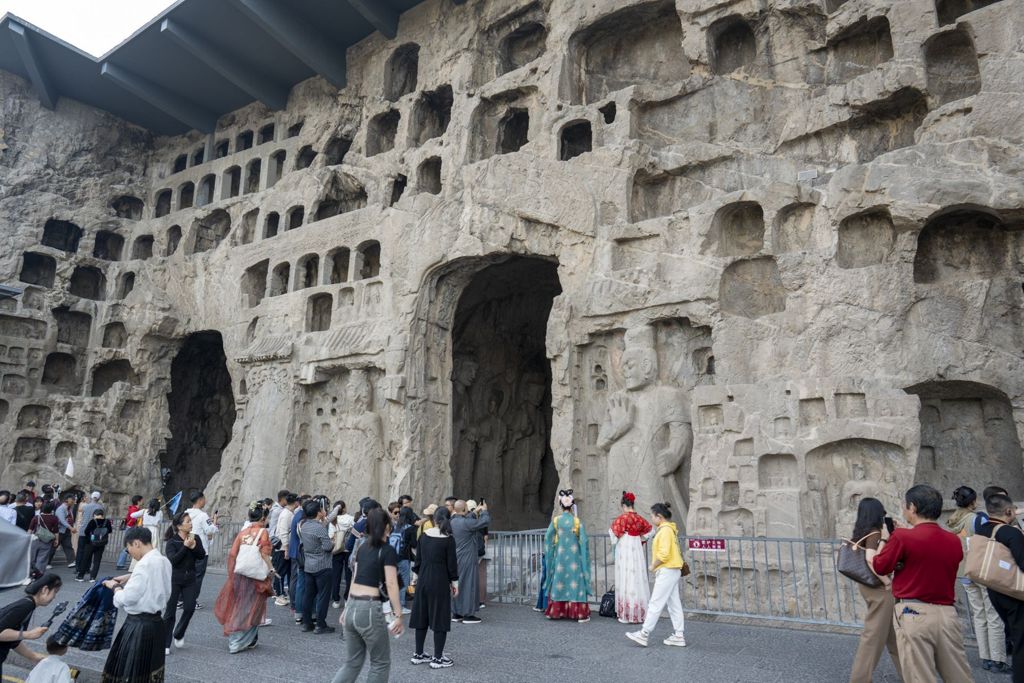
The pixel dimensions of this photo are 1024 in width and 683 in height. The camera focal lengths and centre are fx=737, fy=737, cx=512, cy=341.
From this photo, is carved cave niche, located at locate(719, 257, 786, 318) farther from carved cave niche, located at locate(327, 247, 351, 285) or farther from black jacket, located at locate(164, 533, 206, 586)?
carved cave niche, located at locate(327, 247, 351, 285)

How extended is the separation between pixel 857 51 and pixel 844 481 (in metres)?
9.74

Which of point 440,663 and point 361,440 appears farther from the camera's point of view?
point 361,440

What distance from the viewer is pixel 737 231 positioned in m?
15.1

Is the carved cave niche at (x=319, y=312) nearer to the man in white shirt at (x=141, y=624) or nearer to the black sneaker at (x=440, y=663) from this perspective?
the black sneaker at (x=440, y=663)

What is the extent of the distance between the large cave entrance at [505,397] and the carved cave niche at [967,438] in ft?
35.4

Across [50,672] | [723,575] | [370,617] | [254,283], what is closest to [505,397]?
[254,283]

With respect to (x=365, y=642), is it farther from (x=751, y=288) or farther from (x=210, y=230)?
(x=210, y=230)

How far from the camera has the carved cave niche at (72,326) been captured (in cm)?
2683

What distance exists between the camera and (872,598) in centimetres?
552

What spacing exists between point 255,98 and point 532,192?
50.1 ft

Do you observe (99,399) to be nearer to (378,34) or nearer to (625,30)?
(378,34)

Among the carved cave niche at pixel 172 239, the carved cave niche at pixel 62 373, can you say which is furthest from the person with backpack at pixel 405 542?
the carved cave niche at pixel 172 239

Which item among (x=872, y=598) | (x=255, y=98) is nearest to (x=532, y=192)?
(x=872, y=598)

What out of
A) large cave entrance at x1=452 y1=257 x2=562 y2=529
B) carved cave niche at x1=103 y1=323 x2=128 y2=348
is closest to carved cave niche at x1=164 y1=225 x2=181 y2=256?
carved cave niche at x1=103 y1=323 x2=128 y2=348
